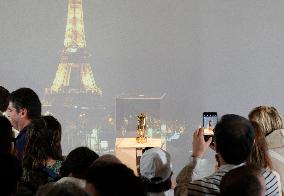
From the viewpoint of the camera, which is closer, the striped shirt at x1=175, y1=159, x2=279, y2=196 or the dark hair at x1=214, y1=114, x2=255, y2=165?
the striped shirt at x1=175, y1=159, x2=279, y2=196

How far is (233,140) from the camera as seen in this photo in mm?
2197

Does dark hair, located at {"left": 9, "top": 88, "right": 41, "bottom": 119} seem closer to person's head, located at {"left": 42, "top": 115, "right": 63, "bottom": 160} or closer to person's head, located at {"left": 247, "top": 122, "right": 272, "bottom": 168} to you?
person's head, located at {"left": 42, "top": 115, "right": 63, "bottom": 160}

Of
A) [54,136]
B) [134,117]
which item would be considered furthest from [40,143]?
[134,117]

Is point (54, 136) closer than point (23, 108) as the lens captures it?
Yes

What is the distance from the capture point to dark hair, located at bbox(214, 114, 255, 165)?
2.20 meters

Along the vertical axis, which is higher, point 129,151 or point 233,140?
point 233,140

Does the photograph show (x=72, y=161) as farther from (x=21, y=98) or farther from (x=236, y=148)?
(x=21, y=98)

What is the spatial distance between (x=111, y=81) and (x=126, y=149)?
1776 mm

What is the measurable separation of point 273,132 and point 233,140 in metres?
0.88

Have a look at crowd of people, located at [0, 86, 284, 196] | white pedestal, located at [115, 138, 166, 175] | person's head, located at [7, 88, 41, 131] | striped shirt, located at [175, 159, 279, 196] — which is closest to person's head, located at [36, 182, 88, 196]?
crowd of people, located at [0, 86, 284, 196]

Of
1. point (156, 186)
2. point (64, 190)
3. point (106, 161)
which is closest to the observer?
point (64, 190)

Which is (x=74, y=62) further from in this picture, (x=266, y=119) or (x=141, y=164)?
(x=141, y=164)

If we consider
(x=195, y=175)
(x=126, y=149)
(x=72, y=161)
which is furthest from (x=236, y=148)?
(x=126, y=149)

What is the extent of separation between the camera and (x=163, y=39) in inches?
249
